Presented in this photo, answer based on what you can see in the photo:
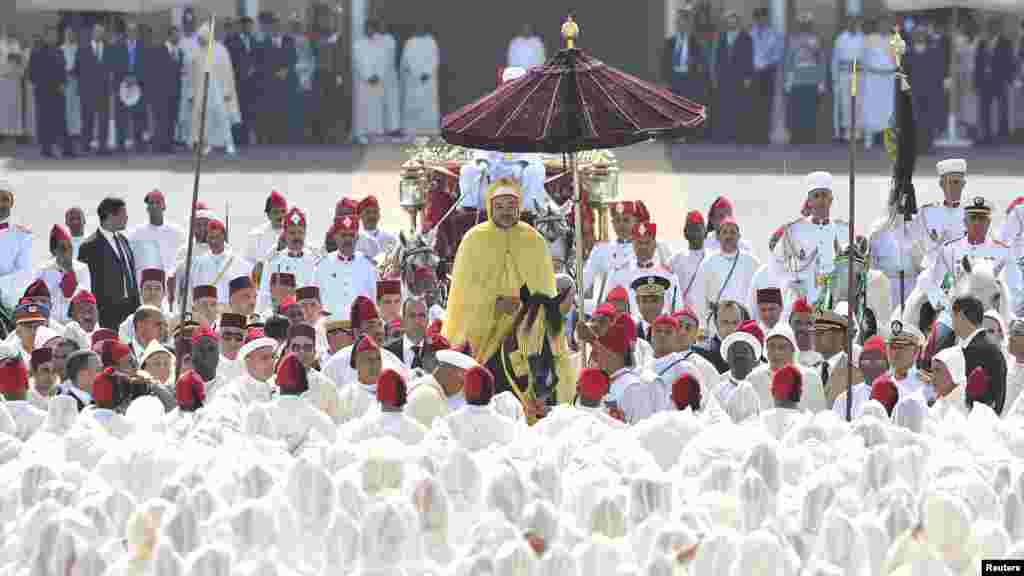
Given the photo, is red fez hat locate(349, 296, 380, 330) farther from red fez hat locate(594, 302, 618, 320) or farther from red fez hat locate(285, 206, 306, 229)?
red fez hat locate(285, 206, 306, 229)

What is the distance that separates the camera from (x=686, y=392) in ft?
37.1

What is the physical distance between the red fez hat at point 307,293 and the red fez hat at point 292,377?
3336 millimetres

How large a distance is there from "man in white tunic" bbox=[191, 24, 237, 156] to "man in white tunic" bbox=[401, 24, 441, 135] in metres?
1.81

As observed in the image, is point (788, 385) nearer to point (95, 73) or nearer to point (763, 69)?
point (763, 69)

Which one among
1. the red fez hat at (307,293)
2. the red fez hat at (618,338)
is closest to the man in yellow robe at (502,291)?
the red fez hat at (618,338)

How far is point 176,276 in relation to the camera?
15859 millimetres

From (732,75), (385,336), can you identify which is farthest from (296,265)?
(732,75)

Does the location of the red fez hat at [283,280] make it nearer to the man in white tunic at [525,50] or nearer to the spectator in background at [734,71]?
the man in white tunic at [525,50]

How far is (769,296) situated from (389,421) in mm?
4067

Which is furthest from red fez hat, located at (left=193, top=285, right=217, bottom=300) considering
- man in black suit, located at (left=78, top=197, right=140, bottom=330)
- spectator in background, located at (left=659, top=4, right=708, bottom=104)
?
spectator in background, located at (left=659, top=4, right=708, bottom=104)

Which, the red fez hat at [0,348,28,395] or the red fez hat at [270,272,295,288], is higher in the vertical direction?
the red fez hat at [270,272,295,288]

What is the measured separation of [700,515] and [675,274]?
6765 mm

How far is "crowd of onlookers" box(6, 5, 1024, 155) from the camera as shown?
2714 cm

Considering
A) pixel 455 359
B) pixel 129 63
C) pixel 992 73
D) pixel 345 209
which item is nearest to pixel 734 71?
pixel 992 73
